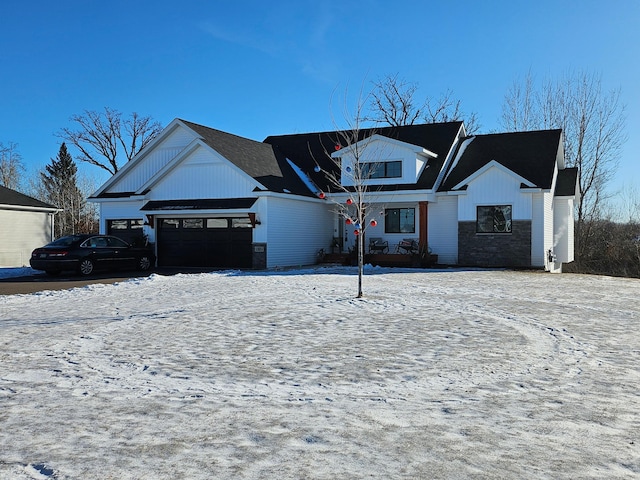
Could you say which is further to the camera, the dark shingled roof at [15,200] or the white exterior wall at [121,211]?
the dark shingled roof at [15,200]

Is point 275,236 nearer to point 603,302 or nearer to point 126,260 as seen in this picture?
point 126,260

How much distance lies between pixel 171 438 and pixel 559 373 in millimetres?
4528

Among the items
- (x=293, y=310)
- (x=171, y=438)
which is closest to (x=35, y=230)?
(x=293, y=310)

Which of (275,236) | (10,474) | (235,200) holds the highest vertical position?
(235,200)

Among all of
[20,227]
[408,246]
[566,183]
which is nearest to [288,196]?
[408,246]

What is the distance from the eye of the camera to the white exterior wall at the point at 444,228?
82.1ft

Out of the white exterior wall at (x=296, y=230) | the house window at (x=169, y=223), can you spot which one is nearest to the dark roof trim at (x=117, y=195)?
the house window at (x=169, y=223)

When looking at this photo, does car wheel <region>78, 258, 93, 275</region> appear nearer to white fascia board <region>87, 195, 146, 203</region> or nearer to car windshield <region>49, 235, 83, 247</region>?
car windshield <region>49, 235, 83, 247</region>

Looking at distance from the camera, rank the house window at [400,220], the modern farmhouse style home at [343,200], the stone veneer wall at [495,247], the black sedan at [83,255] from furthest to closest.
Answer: the house window at [400,220]
the modern farmhouse style home at [343,200]
the stone veneer wall at [495,247]
the black sedan at [83,255]

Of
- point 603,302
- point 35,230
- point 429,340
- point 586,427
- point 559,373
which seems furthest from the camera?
point 35,230

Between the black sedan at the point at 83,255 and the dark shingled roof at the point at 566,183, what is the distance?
18.9 m

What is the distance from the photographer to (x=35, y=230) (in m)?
28.0

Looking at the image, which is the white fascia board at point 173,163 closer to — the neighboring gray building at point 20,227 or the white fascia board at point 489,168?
the neighboring gray building at point 20,227

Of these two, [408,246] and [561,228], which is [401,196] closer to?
[408,246]
